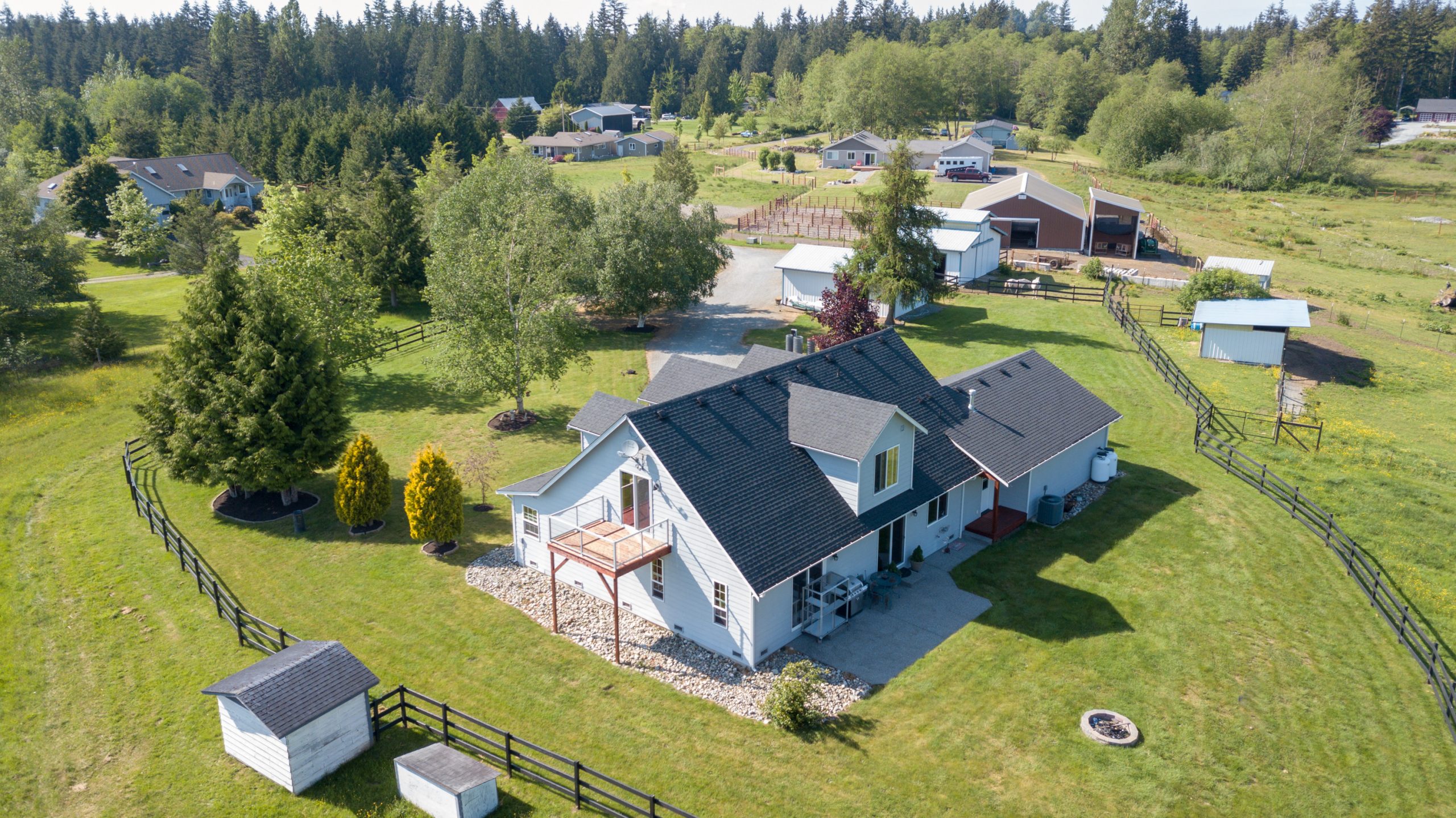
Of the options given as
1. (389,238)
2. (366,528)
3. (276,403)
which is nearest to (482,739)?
(366,528)

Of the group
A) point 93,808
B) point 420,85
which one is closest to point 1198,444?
point 93,808

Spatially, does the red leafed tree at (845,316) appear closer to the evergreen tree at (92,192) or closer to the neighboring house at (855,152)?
the neighboring house at (855,152)

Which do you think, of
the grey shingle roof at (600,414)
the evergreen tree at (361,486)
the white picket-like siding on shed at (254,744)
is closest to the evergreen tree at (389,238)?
the evergreen tree at (361,486)

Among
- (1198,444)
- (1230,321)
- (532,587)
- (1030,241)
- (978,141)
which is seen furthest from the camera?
(978,141)

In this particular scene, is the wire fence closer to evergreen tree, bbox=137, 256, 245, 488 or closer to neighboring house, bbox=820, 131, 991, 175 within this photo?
evergreen tree, bbox=137, 256, 245, 488

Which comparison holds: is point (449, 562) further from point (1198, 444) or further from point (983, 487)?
point (1198, 444)

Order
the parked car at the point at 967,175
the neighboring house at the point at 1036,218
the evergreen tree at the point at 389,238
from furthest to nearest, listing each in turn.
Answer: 1. the parked car at the point at 967,175
2. the neighboring house at the point at 1036,218
3. the evergreen tree at the point at 389,238
